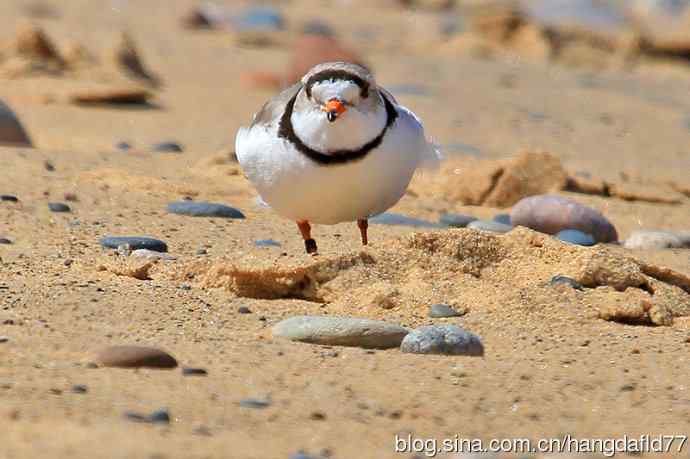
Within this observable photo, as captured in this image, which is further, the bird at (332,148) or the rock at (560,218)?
the rock at (560,218)

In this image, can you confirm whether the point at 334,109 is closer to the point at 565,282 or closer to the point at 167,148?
the point at 565,282

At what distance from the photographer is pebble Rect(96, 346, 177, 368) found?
151 inches

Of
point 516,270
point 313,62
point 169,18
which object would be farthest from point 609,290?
point 169,18

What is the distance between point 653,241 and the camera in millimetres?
6426

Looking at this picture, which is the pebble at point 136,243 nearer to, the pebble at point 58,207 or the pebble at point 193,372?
the pebble at point 58,207

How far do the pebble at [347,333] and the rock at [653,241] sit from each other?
2.42 meters

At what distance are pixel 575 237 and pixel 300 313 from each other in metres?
2.00

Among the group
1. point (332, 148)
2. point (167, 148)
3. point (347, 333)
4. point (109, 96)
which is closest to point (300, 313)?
point (347, 333)

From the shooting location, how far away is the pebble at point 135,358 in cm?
383

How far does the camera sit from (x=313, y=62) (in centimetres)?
1098

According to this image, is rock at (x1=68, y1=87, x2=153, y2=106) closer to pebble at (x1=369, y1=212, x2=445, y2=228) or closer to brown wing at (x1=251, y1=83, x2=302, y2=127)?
pebble at (x1=369, y1=212, x2=445, y2=228)

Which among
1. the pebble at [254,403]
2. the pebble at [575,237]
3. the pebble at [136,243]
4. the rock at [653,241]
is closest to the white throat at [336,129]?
the pebble at [136,243]

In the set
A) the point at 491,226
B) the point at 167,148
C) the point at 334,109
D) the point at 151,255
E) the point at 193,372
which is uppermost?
the point at 167,148

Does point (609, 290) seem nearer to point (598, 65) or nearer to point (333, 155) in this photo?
point (333, 155)
